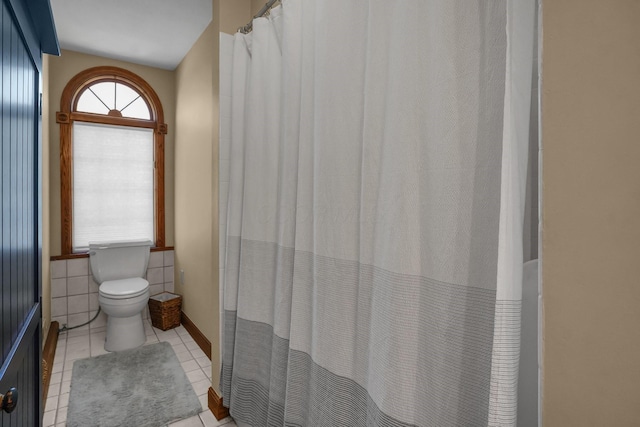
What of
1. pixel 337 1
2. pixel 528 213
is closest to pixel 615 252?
pixel 528 213

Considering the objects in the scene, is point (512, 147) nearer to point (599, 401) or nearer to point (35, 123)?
point (599, 401)

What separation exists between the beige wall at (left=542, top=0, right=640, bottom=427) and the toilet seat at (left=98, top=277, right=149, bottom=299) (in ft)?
9.65

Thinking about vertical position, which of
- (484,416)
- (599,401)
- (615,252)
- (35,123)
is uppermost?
(35,123)

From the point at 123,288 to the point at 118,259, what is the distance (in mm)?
428

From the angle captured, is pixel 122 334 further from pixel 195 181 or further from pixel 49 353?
pixel 195 181

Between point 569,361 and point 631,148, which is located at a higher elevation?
point 631,148

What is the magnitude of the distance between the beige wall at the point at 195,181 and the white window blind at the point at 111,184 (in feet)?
1.13

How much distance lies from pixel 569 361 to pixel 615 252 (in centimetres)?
17

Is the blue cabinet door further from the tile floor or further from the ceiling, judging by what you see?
the ceiling

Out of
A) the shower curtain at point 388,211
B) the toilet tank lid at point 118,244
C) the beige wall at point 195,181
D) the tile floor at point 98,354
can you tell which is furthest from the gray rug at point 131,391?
the toilet tank lid at point 118,244

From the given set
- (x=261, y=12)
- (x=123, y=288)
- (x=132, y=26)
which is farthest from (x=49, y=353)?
(x=261, y=12)

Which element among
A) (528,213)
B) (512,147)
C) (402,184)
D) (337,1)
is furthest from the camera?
(337,1)

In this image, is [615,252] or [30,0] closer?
[615,252]

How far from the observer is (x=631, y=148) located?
0.44m
